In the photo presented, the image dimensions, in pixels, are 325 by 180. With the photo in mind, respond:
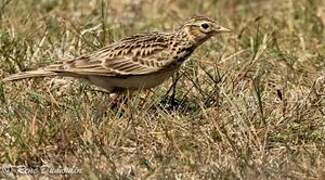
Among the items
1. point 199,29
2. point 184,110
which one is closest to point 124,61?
point 184,110

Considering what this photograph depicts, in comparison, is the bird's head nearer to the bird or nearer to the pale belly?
the bird

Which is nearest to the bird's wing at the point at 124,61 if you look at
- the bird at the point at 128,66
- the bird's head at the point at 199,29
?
the bird at the point at 128,66

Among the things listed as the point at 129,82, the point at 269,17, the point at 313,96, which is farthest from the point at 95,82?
the point at 269,17

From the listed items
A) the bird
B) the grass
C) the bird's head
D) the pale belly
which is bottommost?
the grass

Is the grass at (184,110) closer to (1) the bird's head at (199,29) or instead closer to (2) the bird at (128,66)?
(2) the bird at (128,66)

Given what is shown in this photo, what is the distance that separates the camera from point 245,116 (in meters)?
7.32

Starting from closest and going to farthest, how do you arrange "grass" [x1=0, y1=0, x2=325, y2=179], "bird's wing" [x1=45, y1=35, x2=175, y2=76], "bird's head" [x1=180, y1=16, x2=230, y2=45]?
"grass" [x1=0, y1=0, x2=325, y2=179], "bird's wing" [x1=45, y1=35, x2=175, y2=76], "bird's head" [x1=180, y1=16, x2=230, y2=45]

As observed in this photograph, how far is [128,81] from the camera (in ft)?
25.6

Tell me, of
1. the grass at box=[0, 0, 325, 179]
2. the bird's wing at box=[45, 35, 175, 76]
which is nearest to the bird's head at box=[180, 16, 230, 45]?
the bird's wing at box=[45, 35, 175, 76]

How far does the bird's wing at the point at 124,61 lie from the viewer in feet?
25.3

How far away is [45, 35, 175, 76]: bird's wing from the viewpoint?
25.3 ft

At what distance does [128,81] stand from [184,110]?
0.47 m

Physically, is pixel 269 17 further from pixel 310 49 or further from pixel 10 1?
pixel 10 1

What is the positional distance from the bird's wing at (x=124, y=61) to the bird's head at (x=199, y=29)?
21 cm
